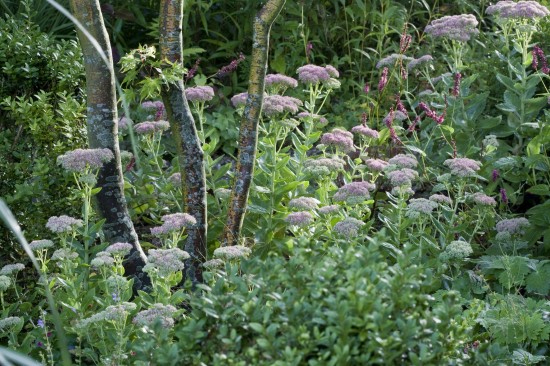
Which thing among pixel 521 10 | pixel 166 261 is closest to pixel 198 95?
pixel 166 261

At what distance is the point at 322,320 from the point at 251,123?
6.31 feet

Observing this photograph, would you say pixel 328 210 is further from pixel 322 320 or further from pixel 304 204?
pixel 322 320

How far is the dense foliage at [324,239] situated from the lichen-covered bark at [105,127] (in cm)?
11

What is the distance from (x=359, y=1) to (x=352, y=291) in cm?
479

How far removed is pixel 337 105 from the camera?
670 centimetres

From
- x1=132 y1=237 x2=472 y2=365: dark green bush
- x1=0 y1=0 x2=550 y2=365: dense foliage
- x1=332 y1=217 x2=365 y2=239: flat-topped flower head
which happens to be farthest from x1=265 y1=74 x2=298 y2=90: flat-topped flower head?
x1=132 y1=237 x2=472 y2=365: dark green bush

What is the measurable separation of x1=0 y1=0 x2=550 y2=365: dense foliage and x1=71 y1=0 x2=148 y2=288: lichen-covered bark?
109mm

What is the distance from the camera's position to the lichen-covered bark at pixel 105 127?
4.00m

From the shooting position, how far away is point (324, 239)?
15.0ft

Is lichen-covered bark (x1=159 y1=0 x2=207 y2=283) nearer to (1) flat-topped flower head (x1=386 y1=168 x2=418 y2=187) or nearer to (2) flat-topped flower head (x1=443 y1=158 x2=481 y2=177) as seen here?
(1) flat-topped flower head (x1=386 y1=168 x2=418 y2=187)

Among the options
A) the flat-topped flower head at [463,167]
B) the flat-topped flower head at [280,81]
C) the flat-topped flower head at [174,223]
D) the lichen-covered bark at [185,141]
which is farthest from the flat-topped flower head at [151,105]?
the flat-topped flower head at [463,167]

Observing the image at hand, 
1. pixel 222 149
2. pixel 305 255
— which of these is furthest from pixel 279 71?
pixel 305 255

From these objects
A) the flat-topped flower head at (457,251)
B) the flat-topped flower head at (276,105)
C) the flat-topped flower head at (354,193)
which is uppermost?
the flat-topped flower head at (276,105)

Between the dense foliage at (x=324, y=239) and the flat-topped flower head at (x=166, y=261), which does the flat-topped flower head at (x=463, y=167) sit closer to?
the dense foliage at (x=324, y=239)
